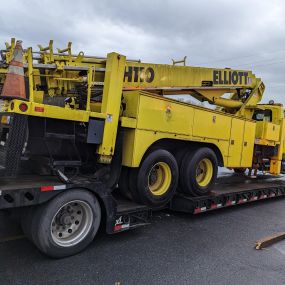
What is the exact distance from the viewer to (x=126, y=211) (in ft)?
16.3

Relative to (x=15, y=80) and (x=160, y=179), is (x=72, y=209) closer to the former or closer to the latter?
(x=15, y=80)

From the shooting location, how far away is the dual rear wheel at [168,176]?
5.44m

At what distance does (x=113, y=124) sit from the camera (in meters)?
4.91

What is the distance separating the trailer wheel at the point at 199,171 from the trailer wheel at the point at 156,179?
0.36 meters

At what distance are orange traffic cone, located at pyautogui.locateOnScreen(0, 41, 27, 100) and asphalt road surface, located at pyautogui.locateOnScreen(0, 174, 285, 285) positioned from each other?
2.01 m

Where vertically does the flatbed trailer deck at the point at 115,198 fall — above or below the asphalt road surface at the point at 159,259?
above

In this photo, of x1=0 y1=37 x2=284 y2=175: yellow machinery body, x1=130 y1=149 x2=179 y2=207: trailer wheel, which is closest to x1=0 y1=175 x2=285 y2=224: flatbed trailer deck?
x1=130 y1=149 x2=179 y2=207: trailer wheel

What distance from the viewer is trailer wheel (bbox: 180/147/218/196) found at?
245 inches

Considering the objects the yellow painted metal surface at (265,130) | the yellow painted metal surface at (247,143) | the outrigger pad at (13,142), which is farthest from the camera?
the yellow painted metal surface at (265,130)

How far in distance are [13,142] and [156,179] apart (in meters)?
2.63

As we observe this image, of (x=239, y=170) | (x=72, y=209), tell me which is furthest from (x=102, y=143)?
(x=239, y=170)

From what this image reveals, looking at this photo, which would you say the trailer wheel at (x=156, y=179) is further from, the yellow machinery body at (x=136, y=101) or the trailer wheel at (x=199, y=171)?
the trailer wheel at (x=199, y=171)

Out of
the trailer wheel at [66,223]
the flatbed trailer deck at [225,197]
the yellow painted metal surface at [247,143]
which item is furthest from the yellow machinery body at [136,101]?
the trailer wheel at [66,223]

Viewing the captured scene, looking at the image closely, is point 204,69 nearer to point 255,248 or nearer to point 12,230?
point 255,248
